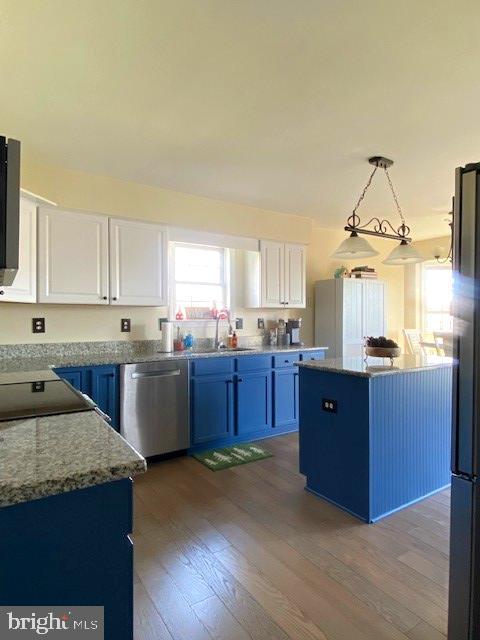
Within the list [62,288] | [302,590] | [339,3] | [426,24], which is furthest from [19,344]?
[426,24]

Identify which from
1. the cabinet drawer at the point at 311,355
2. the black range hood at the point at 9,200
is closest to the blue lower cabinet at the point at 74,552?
the black range hood at the point at 9,200

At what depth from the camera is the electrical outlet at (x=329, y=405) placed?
8.23 ft

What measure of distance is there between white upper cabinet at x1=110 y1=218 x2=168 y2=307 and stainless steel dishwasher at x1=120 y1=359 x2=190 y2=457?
686 millimetres

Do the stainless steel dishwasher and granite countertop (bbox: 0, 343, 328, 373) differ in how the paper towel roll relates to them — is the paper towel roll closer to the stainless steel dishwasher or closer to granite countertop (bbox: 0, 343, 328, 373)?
granite countertop (bbox: 0, 343, 328, 373)

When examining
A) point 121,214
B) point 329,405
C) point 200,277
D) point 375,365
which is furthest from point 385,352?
point 121,214

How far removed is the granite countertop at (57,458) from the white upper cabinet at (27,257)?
1.90 m

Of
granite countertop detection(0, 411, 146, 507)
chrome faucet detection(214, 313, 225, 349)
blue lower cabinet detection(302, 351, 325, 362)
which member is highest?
chrome faucet detection(214, 313, 225, 349)

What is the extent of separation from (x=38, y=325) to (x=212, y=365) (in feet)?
5.05

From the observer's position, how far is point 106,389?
297 cm

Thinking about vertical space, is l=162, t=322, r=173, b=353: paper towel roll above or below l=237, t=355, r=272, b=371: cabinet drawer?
above

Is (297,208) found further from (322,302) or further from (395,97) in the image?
(395,97)

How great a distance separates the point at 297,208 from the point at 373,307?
1.75m

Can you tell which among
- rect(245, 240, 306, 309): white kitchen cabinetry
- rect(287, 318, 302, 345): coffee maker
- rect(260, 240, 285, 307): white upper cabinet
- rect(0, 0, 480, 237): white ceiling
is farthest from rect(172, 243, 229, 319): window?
rect(0, 0, 480, 237): white ceiling

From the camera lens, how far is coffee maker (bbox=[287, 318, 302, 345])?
4.59 metres
